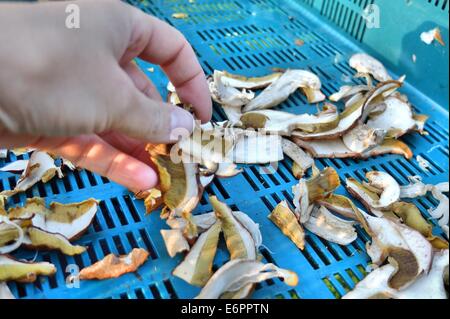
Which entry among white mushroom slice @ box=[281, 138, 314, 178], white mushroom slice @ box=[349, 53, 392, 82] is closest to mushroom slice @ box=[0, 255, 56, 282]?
white mushroom slice @ box=[281, 138, 314, 178]

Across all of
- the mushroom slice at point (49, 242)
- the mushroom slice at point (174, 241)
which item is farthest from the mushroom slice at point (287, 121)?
the mushroom slice at point (49, 242)

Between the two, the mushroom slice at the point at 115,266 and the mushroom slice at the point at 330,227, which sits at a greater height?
the mushroom slice at the point at 330,227

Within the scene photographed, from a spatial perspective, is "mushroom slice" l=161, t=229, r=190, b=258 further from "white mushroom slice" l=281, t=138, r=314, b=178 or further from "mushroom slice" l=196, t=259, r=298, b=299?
"white mushroom slice" l=281, t=138, r=314, b=178

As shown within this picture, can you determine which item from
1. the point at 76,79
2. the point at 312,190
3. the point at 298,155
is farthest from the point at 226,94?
the point at 76,79

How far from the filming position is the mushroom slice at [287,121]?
112cm

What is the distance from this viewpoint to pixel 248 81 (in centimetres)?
128

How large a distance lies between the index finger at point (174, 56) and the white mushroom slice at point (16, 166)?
1.10ft

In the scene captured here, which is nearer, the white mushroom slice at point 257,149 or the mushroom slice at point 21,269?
the mushroom slice at point 21,269

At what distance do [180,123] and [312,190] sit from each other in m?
0.29

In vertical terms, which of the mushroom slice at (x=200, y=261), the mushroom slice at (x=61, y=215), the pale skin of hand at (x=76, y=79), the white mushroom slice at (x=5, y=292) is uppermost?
the pale skin of hand at (x=76, y=79)

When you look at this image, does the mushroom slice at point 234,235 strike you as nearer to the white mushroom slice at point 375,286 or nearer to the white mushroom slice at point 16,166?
the white mushroom slice at point 375,286

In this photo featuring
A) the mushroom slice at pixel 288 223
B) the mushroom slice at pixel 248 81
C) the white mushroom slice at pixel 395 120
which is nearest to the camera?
the mushroom slice at pixel 288 223

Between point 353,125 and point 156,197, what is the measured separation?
0.47 metres

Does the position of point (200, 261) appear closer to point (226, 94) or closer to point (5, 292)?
point (5, 292)
